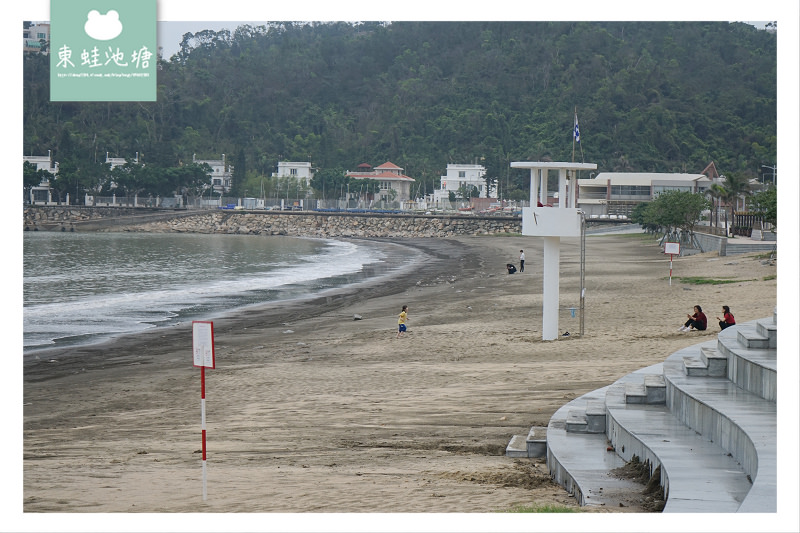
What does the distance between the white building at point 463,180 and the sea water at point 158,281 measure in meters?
53.0

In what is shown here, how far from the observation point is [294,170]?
436 ft

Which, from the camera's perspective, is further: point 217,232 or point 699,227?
point 217,232

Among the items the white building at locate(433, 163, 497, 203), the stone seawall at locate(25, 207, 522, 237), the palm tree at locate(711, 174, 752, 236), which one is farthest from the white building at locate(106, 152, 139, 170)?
the palm tree at locate(711, 174, 752, 236)

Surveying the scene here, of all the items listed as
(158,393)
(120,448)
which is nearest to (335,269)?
(158,393)

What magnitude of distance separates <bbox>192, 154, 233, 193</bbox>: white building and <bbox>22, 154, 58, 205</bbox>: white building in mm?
19487

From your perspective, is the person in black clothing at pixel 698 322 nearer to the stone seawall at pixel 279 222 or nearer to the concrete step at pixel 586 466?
the concrete step at pixel 586 466

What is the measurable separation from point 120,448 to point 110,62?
16.3 ft

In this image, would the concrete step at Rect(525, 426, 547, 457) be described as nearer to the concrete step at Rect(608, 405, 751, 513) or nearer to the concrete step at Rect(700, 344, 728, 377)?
the concrete step at Rect(608, 405, 751, 513)

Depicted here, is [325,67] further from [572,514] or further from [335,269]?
[572,514]

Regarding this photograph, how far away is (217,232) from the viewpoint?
109 meters

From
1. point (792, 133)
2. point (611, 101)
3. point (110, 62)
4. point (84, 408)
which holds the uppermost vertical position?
point (611, 101)

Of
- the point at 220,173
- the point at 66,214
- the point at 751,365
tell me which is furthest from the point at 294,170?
the point at 751,365

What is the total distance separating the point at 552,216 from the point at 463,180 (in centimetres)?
11042

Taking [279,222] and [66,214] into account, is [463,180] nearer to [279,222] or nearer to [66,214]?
[279,222]
